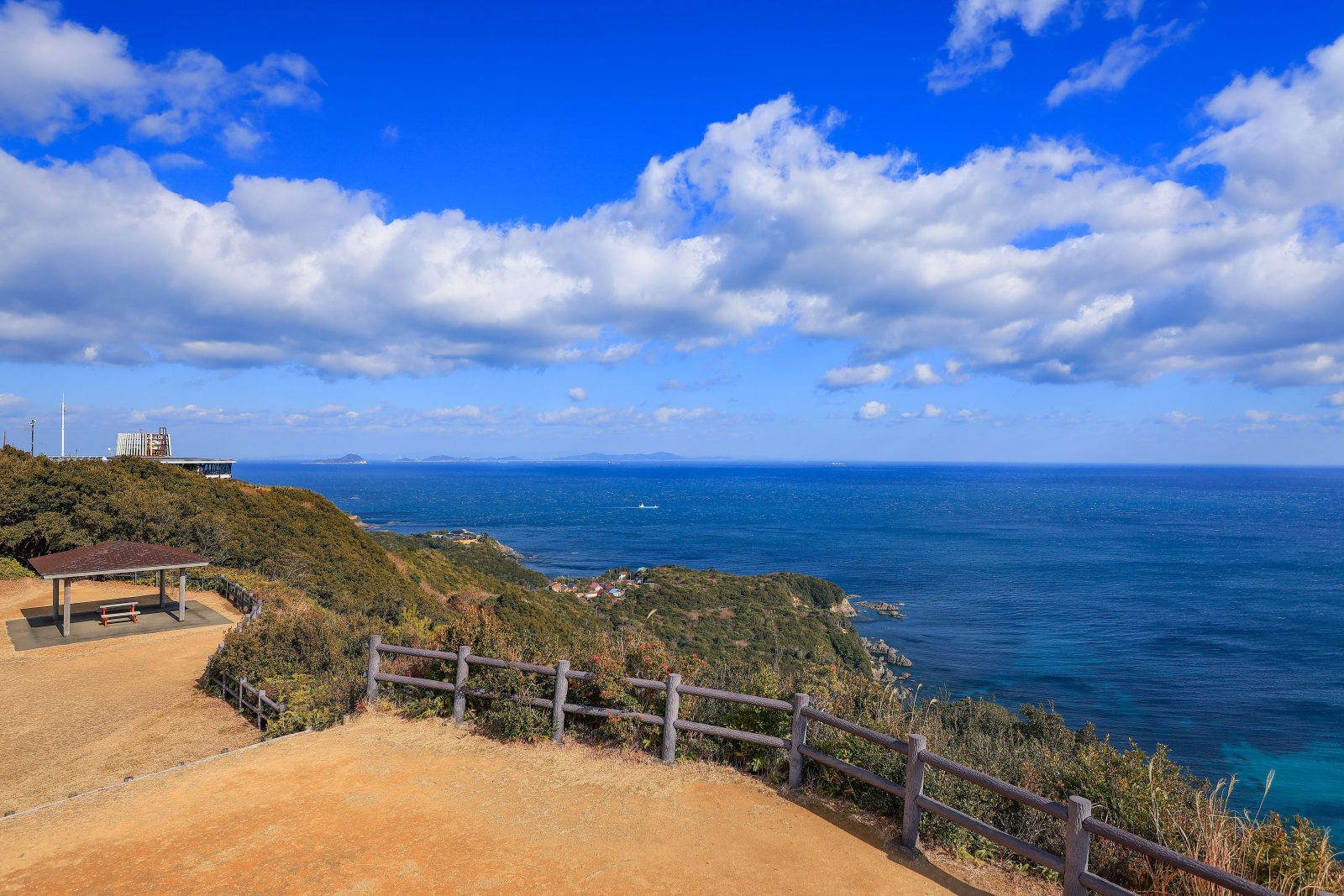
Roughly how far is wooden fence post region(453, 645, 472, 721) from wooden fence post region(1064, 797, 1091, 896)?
740 cm

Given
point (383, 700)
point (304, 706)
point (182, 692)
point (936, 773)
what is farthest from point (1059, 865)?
point (182, 692)

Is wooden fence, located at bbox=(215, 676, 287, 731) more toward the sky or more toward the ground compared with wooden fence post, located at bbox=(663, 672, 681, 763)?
more toward the ground

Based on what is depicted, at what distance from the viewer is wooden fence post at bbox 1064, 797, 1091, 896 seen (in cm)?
535

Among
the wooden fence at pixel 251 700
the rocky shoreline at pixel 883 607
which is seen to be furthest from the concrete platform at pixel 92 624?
the rocky shoreline at pixel 883 607

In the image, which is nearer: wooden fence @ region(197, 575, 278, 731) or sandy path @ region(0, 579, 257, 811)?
sandy path @ region(0, 579, 257, 811)

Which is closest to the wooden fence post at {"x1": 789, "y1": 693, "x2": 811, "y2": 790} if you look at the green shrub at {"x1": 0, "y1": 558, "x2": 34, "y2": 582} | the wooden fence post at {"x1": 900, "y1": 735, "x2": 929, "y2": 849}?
the wooden fence post at {"x1": 900, "y1": 735, "x2": 929, "y2": 849}

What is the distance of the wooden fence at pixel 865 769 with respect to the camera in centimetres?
512

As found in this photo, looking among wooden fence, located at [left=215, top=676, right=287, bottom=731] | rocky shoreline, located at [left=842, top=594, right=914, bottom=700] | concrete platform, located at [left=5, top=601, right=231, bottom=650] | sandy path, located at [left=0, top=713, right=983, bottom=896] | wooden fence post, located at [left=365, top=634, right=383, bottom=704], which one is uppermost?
wooden fence post, located at [left=365, top=634, right=383, bottom=704]

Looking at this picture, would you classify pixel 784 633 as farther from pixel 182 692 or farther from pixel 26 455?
pixel 26 455

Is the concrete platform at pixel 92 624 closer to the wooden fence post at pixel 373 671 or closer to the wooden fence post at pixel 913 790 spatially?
the wooden fence post at pixel 373 671

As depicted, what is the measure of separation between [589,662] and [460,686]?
1956 mm

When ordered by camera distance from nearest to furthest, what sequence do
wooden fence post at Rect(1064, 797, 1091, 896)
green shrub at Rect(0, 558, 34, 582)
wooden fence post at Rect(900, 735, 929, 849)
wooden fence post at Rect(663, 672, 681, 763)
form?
wooden fence post at Rect(1064, 797, 1091, 896) → wooden fence post at Rect(900, 735, 929, 849) → wooden fence post at Rect(663, 672, 681, 763) → green shrub at Rect(0, 558, 34, 582)

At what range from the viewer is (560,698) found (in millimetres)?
8945

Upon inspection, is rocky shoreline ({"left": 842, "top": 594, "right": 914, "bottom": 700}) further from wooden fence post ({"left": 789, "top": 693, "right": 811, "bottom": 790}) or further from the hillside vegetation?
wooden fence post ({"left": 789, "top": 693, "right": 811, "bottom": 790})
